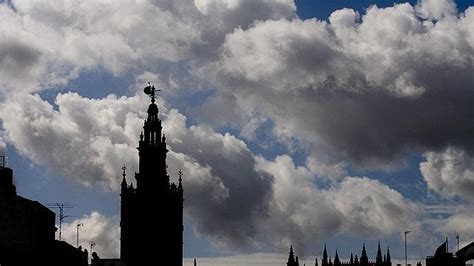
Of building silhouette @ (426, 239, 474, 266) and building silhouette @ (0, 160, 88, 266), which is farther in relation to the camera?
building silhouette @ (426, 239, 474, 266)

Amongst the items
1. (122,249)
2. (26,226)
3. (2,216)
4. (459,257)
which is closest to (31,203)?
(26,226)

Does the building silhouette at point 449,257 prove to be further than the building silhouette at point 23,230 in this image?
Yes

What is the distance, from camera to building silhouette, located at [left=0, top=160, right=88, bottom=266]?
98.4 m

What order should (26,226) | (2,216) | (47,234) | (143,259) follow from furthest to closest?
(143,259), (47,234), (26,226), (2,216)

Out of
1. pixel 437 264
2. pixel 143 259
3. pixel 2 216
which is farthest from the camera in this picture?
pixel 143 259

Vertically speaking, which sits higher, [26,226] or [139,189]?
[139,189]

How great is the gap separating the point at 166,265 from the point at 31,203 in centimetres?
9223

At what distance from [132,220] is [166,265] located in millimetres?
10176

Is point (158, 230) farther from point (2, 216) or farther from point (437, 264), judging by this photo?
point (2, 216)

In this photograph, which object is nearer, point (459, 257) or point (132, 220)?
point (459, 257)

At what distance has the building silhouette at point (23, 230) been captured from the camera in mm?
98438

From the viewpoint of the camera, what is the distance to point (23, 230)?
105938mm

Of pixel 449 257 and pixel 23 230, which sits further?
pixel 449 257

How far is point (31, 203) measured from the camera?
108875 mm
